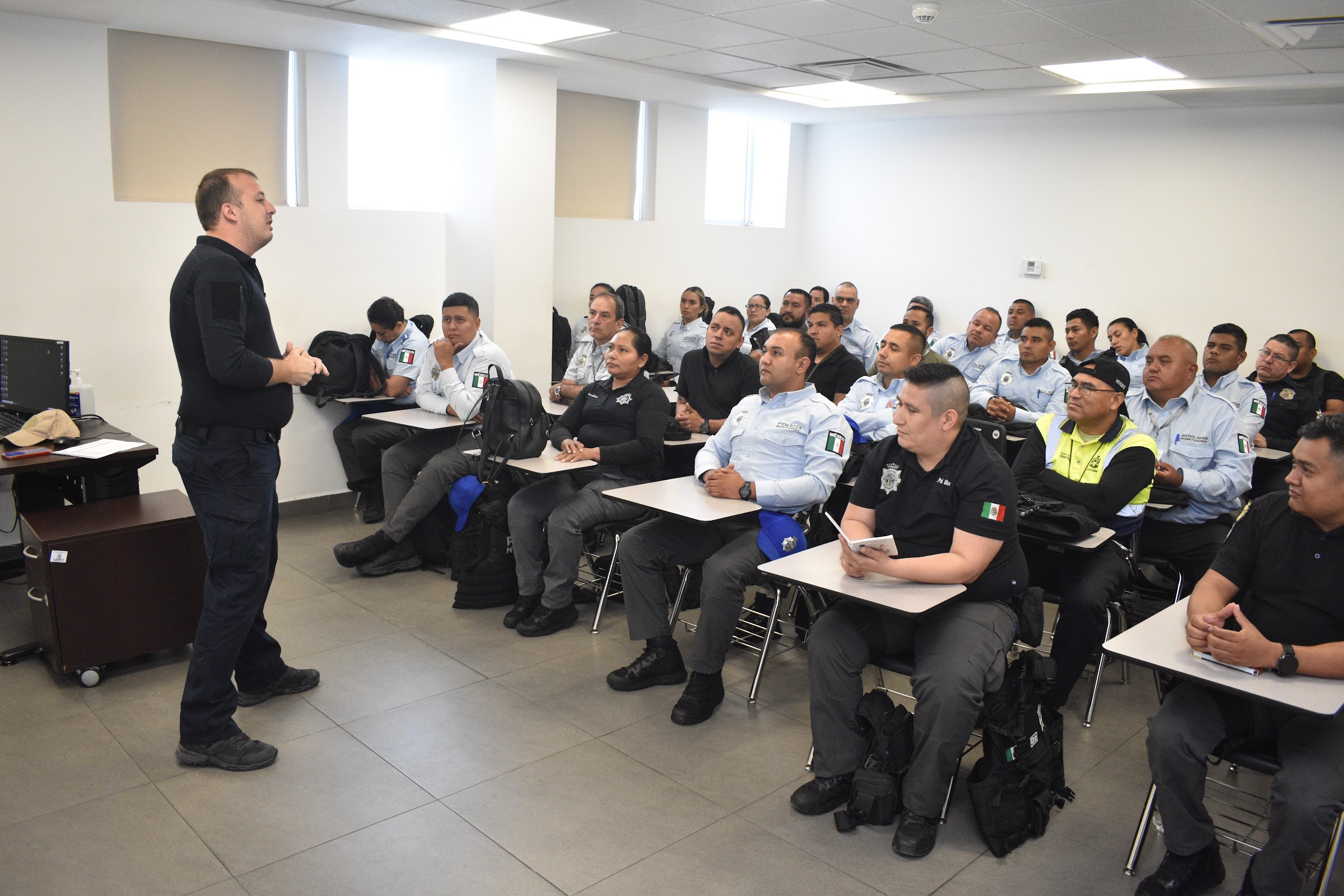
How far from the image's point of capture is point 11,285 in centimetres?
536

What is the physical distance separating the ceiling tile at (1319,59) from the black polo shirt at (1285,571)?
4.15 meters

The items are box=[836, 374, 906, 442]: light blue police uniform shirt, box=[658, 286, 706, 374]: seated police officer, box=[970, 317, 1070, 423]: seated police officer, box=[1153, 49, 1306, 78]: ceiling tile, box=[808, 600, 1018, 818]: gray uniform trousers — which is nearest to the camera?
box=[808, 600, 1018, 818]: gray uniform trousers

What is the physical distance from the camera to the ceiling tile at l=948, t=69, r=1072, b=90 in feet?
22.0

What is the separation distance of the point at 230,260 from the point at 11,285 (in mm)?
3290

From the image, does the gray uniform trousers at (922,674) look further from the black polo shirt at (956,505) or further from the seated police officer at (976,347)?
the seated police officer at (976,347)

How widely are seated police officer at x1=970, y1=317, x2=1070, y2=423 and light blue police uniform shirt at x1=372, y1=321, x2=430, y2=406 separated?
3.88 m

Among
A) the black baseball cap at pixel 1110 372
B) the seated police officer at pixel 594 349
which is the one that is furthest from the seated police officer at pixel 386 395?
the black baseball cap at pixel 1110 372

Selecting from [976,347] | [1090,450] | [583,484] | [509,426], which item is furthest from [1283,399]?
[509,426]

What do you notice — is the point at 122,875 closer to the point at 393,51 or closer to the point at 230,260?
the point at 230,260

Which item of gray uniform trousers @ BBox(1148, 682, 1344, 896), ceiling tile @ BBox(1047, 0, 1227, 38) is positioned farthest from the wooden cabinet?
ceiling tile @ BBox(1047, 0, 1227, 38)

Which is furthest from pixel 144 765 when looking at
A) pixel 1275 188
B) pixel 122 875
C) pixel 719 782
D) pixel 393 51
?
pixel 1275 188

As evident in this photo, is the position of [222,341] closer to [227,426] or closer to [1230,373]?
[227,426]

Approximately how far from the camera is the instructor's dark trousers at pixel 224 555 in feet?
10.3

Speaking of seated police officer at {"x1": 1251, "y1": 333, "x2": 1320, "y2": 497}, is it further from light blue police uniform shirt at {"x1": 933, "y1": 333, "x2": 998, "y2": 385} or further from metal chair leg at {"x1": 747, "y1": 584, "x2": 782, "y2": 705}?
metal chair leg at {"x1": 747, "y1": 584, "x2": 782, "y2": 705}
